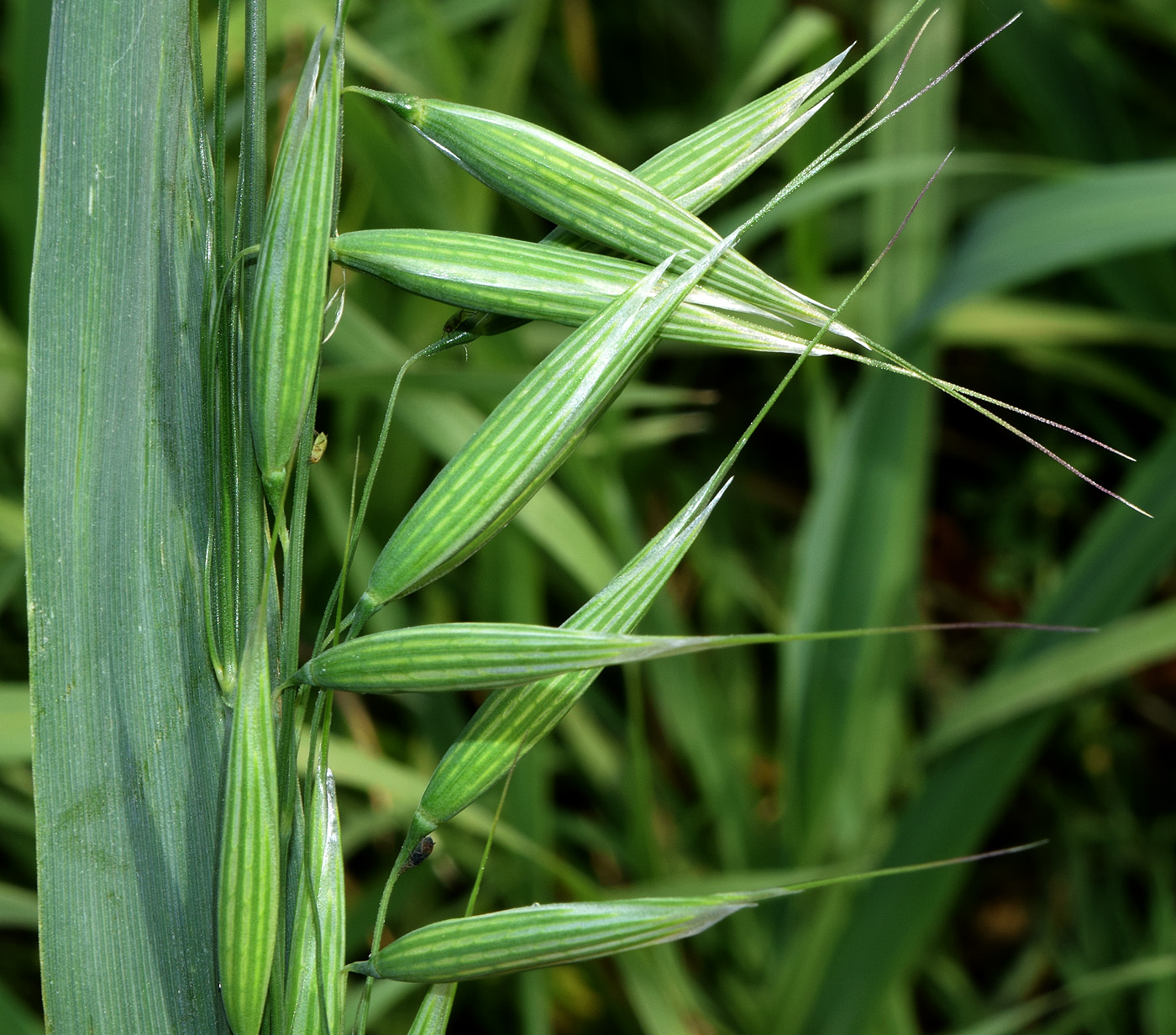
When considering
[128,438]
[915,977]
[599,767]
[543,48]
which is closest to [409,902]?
[599,767]

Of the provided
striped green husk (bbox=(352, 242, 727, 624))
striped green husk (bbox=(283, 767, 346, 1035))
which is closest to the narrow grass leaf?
striped green husk (bbox=(283, 767, 346, 1035))

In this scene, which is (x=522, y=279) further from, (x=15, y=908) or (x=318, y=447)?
(x=15, y=908)


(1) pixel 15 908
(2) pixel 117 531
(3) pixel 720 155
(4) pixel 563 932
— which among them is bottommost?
(1) pixel 15 908

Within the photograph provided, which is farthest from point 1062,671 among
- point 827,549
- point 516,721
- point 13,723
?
point 13,723

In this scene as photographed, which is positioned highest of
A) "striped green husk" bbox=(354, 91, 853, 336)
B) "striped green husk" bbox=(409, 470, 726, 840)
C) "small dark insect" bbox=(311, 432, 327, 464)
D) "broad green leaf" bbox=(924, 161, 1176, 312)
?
"broad green leaf" bbox=(924, 161, 1176, 312)

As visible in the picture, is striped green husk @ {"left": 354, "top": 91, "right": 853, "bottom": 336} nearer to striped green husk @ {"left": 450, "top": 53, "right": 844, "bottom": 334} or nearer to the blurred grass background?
striped green husk @ {"left": 450, "top": 53, "right": 844, "bottom": 334}

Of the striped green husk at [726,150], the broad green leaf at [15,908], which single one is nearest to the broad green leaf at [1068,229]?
the striped green husk at [726,150]

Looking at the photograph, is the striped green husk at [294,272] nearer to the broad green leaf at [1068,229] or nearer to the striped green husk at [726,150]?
the striped green husk at [726,150]
